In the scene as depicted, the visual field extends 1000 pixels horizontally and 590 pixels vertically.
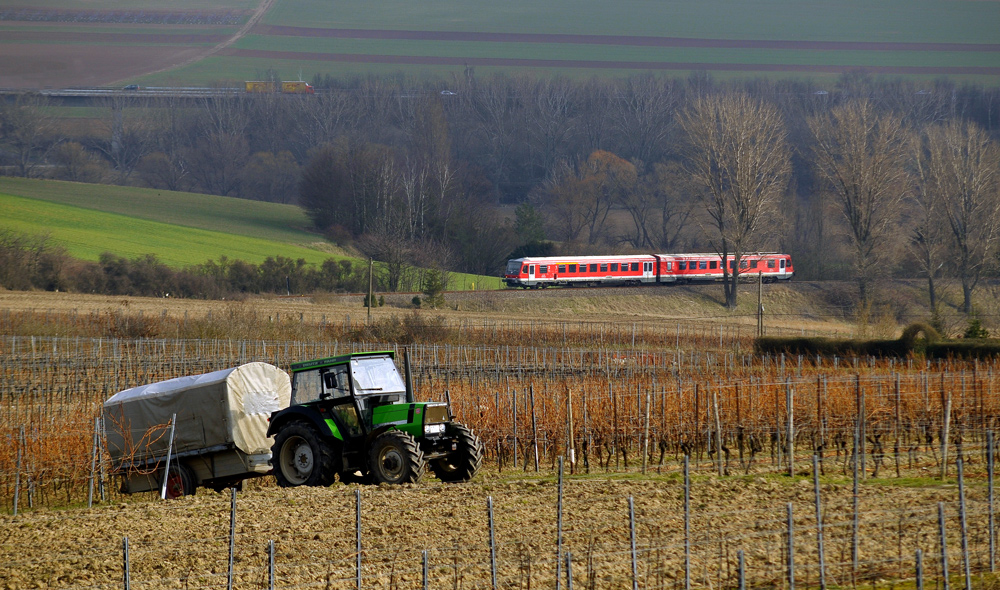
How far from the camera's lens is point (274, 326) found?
36062mm

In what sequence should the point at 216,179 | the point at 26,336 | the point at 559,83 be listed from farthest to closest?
the point at 559,83 → the point at 216,179 → the point at 26,336

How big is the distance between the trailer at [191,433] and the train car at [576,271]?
128 feet

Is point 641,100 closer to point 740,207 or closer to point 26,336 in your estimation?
point 740,207

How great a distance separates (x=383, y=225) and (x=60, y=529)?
56721 mm

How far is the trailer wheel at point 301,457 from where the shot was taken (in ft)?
42.9

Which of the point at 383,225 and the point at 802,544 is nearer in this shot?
the point at 802,544

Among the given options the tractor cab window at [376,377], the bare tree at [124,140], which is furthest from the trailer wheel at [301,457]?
the bare tree at [124,140]

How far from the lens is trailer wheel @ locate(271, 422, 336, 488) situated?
13078 mm

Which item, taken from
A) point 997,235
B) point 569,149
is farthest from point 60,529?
point 569,149

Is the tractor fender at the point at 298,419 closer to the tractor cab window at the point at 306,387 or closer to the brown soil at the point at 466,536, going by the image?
the tractor cab window at the point at 306,387

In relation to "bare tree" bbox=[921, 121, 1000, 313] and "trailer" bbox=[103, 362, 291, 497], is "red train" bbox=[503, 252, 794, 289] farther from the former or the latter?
"trailer" bbox=[103, 362, 291, 497]

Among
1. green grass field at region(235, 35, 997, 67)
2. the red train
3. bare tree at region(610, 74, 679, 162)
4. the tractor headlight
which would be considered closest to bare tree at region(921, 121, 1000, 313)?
the red train

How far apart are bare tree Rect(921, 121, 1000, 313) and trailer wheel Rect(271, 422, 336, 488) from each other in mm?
46555

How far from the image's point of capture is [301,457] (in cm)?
1355
